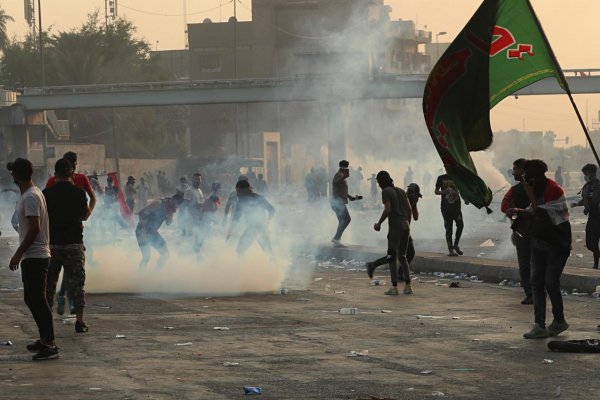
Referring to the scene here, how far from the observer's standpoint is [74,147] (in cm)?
7781

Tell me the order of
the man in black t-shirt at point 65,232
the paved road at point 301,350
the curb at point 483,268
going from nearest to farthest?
the paved road at point 301,350 < the man in black t-shirt at point 65,232 < the curb at point 483,268

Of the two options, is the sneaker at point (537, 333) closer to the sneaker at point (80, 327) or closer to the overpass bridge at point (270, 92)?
the sneaker at point (80, 327)


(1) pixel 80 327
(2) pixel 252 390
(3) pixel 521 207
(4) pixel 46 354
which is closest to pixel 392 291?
(3) pixel 521 207

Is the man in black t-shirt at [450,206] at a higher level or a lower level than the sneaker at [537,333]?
higher

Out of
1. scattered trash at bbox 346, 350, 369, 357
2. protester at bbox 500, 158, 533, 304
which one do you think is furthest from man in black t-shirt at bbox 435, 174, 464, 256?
scattered trash at bbox 346, 350, 369, 357

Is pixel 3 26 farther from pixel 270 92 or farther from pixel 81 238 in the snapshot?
pixel 81 238

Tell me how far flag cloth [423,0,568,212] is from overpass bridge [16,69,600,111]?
46.3m

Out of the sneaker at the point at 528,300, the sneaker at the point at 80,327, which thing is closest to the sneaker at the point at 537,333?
the sneaker at the point at 528,300

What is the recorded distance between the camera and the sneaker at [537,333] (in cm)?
1112

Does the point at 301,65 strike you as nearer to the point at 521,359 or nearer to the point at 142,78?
the point at 142,78

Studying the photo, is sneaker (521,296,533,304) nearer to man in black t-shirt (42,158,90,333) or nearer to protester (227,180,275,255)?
protester (227,180,275,255)

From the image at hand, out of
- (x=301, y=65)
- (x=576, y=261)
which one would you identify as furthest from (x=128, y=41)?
(x=576, y=261)

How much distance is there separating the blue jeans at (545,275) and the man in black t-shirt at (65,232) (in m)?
4.13

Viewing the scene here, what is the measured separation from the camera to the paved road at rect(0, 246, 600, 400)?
332 inches
